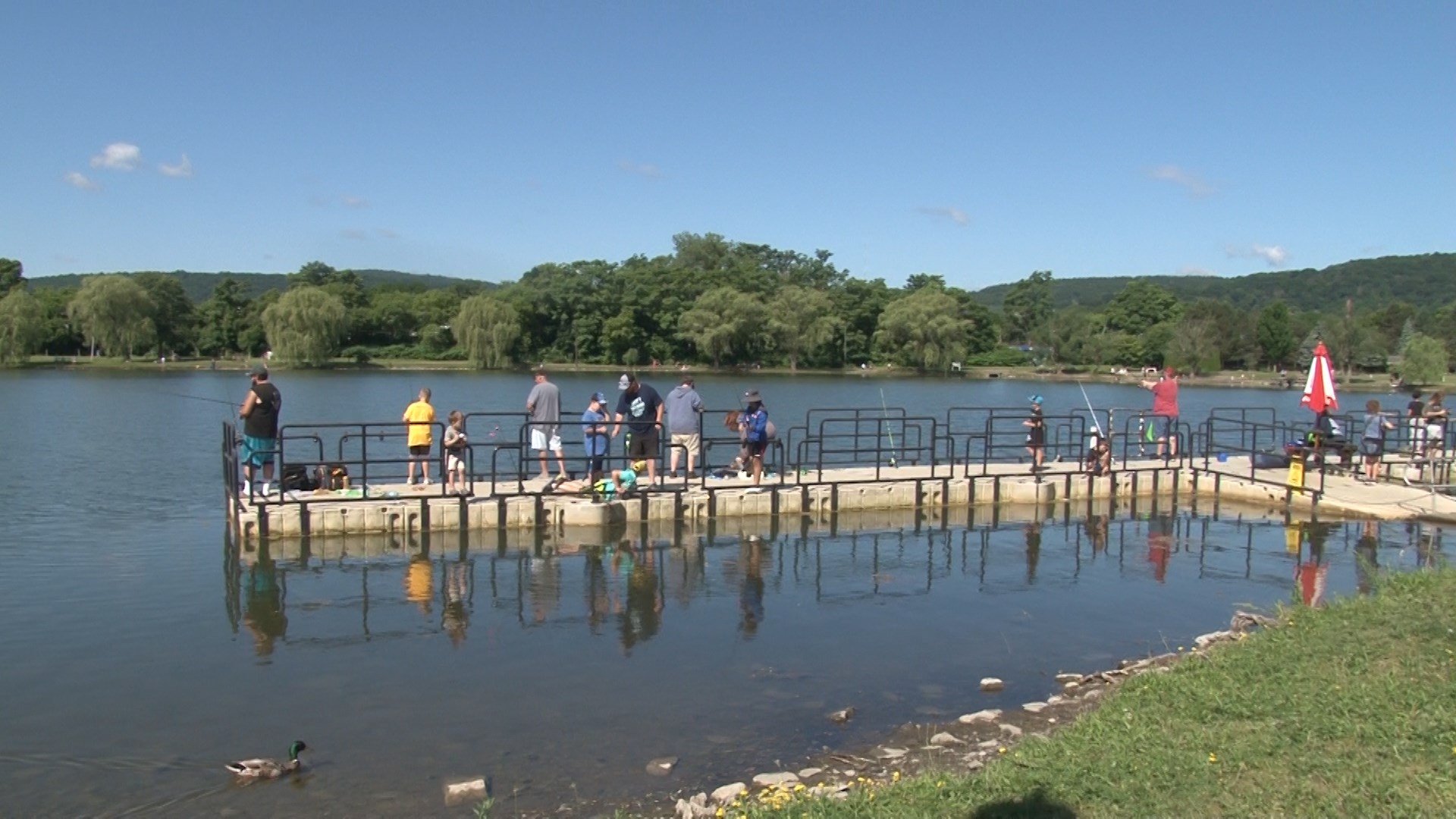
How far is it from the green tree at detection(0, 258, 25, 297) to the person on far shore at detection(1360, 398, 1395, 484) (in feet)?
345

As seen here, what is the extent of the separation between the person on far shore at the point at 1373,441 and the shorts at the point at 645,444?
13331 mm

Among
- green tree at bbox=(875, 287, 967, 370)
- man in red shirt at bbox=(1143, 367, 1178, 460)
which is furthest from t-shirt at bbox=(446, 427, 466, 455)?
green tree at bbox=(875, 287, 967, 370)

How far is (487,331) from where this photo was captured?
74.9m

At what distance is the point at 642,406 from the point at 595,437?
0.94 metres

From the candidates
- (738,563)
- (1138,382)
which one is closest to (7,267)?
(1138,382)

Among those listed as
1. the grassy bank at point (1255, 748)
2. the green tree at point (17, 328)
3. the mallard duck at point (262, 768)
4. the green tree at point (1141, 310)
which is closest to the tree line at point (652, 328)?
the green tree at point (17, 328)

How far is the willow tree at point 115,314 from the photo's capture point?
242ft

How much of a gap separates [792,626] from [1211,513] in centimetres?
1114

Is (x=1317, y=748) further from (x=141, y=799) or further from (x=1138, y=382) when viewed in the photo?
(x=1138, y=382)

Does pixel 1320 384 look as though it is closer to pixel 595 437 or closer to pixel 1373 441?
pixel 1373 441

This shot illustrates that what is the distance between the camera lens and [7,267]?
9800cm

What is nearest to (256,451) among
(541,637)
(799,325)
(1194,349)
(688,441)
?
(688,441)

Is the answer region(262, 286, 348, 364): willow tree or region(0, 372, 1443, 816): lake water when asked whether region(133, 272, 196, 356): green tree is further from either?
region(0, 372, 1443, 816): lake water

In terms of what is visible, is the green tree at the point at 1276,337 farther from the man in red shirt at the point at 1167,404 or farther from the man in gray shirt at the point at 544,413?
the man in gray shirt at the point at 544,413
